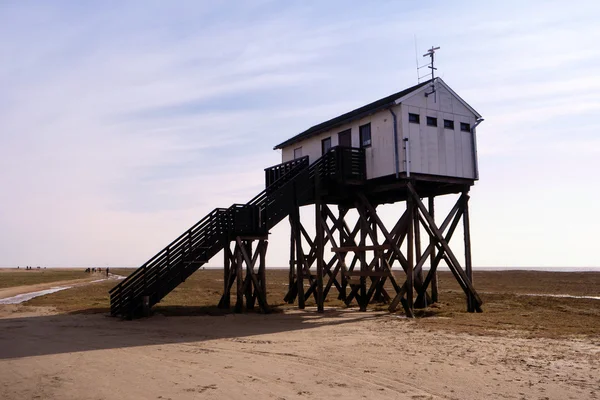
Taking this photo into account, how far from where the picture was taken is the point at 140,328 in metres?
16.6

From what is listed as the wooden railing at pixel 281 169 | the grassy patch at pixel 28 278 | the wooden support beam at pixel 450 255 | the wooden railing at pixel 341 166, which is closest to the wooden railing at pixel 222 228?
the wooden railing at pixel 341 166

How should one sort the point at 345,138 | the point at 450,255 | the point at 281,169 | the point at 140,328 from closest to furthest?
the point at 140,328 < the point at 450,255 < the point at 345,138 < the point at 281,169

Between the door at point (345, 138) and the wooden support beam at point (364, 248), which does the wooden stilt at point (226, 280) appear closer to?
the wooden support beam at point (364, 248)

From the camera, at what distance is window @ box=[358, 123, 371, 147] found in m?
22.8

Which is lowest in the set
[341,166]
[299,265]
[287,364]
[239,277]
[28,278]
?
[287,364]

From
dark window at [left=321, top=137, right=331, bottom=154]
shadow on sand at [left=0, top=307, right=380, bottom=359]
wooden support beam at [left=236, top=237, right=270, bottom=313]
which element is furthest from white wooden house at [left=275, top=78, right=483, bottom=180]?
shadow on sand at [left=0, top=307, right=380, bottom=359]

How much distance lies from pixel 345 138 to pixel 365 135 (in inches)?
50.6

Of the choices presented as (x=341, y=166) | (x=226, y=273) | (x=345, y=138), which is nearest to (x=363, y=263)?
(x=341, y=166)

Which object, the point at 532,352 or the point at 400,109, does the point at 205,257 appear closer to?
the point at 400,109

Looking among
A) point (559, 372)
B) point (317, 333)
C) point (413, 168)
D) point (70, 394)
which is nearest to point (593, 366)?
point (559, 372)

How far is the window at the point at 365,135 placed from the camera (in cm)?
2278

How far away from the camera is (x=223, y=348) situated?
12.8 m

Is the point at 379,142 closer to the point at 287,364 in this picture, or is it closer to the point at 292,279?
the point at 292,279

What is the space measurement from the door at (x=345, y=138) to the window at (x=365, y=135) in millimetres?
689
